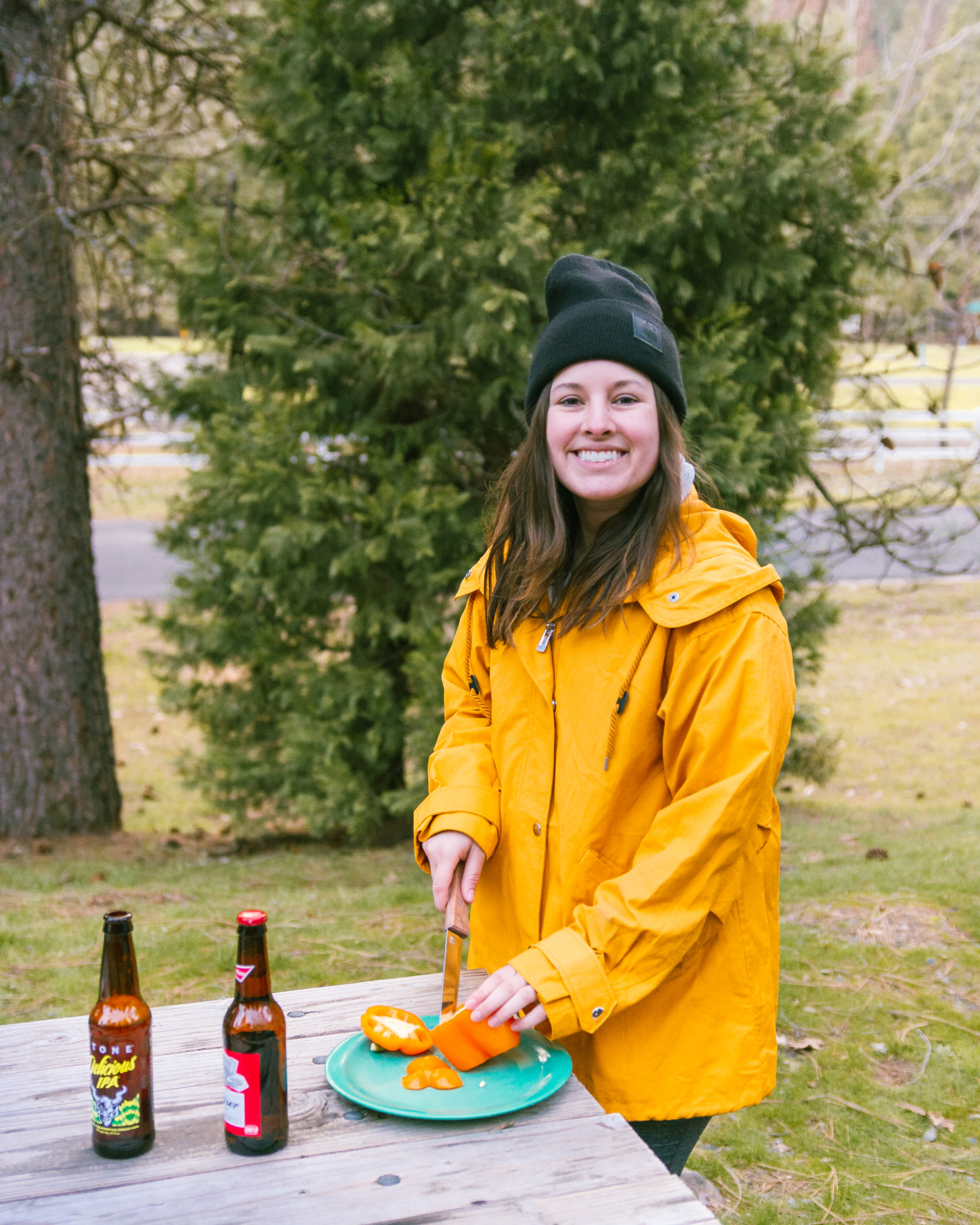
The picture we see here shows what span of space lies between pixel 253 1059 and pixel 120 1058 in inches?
7.8

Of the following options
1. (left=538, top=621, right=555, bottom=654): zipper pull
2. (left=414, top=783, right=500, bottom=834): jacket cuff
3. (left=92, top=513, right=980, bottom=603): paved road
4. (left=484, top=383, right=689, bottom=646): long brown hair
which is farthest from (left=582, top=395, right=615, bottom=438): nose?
(left=92, top=513, right=980, bottom=603): paved road

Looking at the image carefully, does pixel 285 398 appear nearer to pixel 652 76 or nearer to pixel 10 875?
pixel 652 76

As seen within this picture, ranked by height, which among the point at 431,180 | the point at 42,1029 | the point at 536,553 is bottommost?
the point at 42,1029

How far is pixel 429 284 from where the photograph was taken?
592cm

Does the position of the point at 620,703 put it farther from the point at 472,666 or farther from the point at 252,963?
the point at 252,963

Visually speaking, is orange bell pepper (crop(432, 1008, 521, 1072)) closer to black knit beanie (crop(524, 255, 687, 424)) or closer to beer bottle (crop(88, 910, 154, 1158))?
beer bottle (crop(88, 910, 154, 1158))

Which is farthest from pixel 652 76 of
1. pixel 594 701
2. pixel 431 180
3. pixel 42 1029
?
pixel 42 1029

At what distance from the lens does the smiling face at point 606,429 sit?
7.19ft

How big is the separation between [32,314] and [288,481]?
225 centimetres

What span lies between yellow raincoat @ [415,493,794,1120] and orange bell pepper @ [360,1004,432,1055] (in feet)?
0.74

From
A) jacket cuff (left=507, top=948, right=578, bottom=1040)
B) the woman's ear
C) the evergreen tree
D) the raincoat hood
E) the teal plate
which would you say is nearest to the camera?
the teal plate

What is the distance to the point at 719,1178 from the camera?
3.38 meters

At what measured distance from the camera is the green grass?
A: 341 cm

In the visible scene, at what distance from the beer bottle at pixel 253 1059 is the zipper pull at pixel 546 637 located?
79cm
